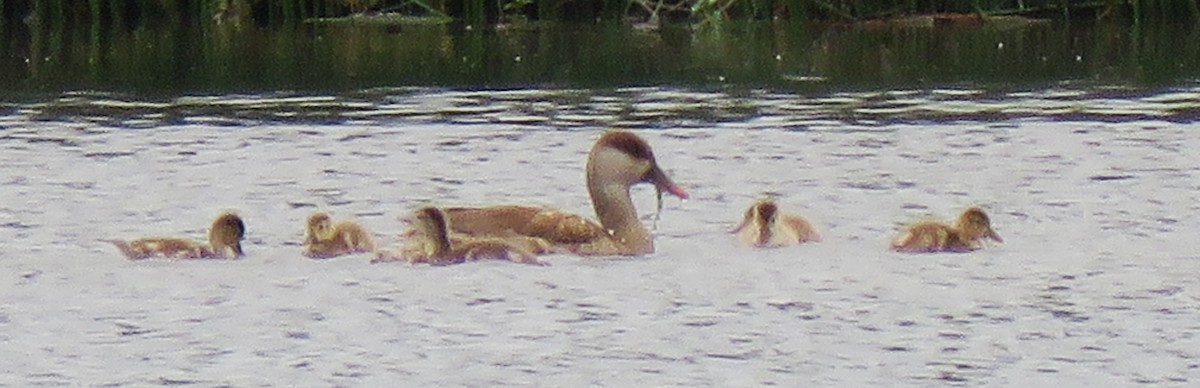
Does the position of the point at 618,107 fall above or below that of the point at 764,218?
below

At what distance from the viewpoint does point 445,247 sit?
850 centimetres

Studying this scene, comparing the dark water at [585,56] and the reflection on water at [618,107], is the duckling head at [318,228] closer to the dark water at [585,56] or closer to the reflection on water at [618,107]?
the reflection on water at [618,107]

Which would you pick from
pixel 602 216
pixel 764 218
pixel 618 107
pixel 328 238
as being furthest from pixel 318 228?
pixel 618 107

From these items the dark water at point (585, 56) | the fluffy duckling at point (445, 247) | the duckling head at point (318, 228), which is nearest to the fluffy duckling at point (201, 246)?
the duckling head at point (318, 228)

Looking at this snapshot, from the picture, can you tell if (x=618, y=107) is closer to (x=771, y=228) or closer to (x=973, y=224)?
(x=771, y=228)

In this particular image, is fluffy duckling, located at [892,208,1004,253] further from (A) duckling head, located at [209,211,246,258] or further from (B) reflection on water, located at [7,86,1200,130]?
(B) reflection on water, located at [7,86,1200,130]

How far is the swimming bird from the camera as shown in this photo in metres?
8.80

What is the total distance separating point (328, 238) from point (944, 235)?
5.75ft

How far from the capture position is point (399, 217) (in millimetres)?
9617

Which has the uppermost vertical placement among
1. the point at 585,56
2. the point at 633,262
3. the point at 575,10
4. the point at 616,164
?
the point at 616,164

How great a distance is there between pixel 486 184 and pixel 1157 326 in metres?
3.87

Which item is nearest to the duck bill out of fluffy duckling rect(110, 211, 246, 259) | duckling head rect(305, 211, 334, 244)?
duckling head rect(305, 211, 334, 244)

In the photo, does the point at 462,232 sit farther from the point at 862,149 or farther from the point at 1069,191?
the point at 862,149

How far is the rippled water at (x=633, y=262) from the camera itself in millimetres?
6934
